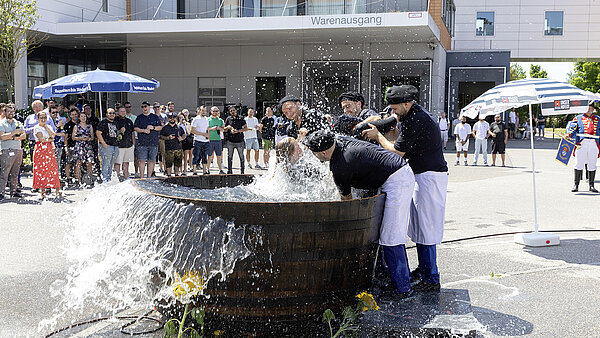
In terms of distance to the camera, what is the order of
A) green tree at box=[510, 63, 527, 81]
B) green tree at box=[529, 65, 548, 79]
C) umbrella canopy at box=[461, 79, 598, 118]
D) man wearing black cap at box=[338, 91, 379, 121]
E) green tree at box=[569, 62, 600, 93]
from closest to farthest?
man wearing black cap at box=[338, 91, 379, 121], umbrella canopy at box=[461, 79, 598, 118], green tree at box=[569, 62, 600, 93], green tree at box=[529, 65, 548, 79], green tree at box=[510, 63, 527, 81]

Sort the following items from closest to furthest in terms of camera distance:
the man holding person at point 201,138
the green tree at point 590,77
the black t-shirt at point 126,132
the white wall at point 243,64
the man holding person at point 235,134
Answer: the black t-shirt at point 126,132 < the man holding person at point 201,138 < the man holding person at point 235,134 < the white wall at point 243,64 < the green tree at point 590,77

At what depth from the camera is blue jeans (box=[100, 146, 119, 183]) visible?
43.6 feet

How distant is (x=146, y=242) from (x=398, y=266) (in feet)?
6.74

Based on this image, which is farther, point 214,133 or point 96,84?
point 214,133

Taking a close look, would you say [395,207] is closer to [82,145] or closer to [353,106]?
[353,106]

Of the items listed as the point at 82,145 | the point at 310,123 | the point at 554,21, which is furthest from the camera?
the point at 554,21

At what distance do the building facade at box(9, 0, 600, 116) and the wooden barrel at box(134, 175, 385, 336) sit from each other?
23.3 m

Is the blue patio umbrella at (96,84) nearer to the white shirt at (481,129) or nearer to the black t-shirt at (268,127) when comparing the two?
the black t-shirt at (268,127)

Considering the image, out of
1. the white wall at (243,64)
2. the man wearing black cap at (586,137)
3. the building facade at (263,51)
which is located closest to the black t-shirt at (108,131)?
the man wearing black cap at (586,137)

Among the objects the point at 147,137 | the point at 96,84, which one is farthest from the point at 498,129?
the point at 96,84

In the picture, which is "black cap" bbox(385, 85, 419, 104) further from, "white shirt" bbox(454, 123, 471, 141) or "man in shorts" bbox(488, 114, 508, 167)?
"white shirt" bbox(454, 123, 471, 141)

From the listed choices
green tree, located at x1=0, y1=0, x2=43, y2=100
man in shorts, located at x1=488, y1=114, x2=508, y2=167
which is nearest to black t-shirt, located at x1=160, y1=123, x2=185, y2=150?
man in shorts, located at x1=488, y1=114, x2=508, y2=167

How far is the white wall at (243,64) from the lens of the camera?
31.8 meters

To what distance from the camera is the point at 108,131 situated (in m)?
13.2
